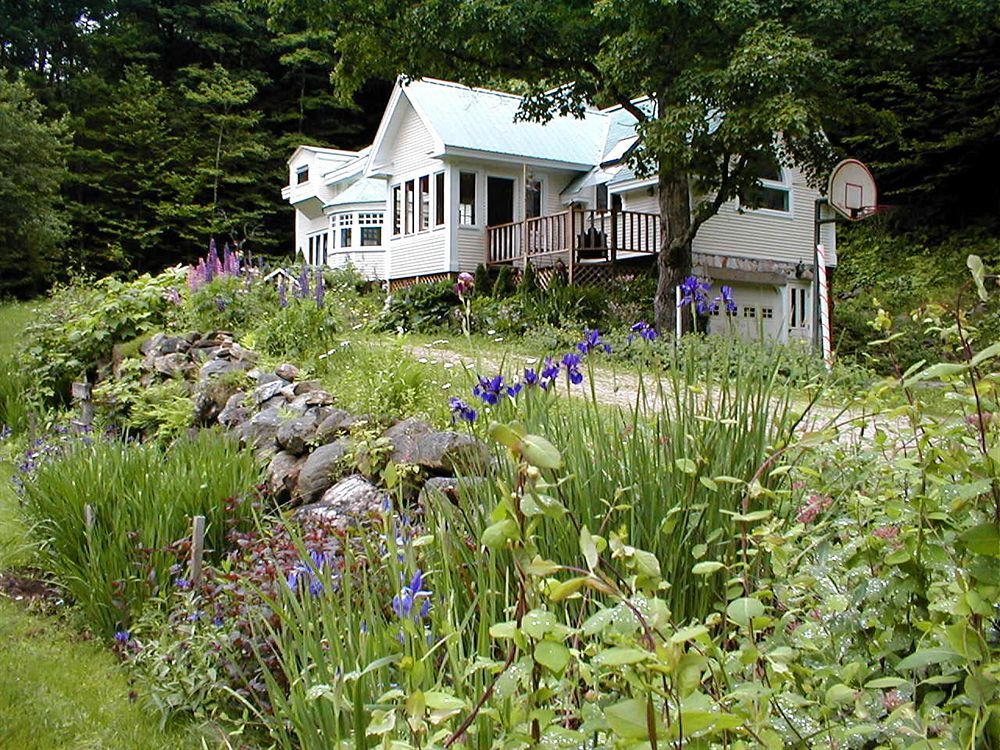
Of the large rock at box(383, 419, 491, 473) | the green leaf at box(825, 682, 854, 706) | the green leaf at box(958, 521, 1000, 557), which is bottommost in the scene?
the large rock at box(383, 419, 491, 473)

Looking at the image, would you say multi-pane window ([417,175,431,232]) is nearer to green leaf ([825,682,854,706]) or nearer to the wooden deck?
the wooden deck

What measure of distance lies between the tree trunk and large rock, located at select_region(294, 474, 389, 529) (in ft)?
33.1

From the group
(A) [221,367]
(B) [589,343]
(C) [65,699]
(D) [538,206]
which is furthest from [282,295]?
(D) [538,206]

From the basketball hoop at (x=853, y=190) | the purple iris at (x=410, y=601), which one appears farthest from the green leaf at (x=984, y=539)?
the basketball hoop at (x=853, y=190)

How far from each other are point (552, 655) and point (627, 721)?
0.37ft

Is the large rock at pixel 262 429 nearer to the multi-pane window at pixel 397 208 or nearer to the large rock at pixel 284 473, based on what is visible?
the large rock at pixel 284 473

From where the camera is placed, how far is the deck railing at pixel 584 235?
17.2 meters

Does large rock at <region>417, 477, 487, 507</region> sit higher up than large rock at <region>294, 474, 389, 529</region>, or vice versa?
large rock at <region>417, 477, 487, 507</region>

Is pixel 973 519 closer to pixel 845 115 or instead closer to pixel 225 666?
pixel 225 666

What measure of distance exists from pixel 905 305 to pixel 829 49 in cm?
739

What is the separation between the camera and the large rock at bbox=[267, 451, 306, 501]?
4.66 m

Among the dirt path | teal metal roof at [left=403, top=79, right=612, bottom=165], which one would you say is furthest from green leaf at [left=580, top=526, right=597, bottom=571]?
teal metal roof at [left=403, top=79, right=612, bottom=165]

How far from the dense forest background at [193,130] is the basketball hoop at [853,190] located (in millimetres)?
6640

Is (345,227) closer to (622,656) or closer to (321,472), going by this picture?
(321,472)
